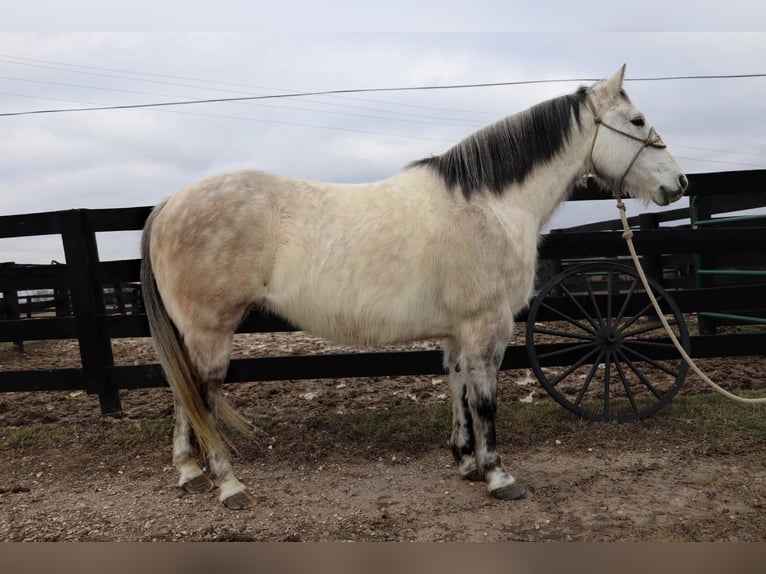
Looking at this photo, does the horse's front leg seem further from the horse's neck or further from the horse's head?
the horse's head

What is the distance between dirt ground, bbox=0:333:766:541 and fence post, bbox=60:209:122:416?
45 centimetres

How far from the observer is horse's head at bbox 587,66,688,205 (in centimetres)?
312

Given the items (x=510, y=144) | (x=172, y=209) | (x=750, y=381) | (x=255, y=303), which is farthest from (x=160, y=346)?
(x=750, y=381)

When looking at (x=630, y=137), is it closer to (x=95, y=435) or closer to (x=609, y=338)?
(x=609, y=338)

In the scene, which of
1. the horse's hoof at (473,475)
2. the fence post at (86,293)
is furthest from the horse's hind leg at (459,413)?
the fence post at (86,293)

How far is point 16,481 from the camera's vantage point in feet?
10.6

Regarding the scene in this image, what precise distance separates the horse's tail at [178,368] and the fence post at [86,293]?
1.15 m

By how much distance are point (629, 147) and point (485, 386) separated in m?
1.79

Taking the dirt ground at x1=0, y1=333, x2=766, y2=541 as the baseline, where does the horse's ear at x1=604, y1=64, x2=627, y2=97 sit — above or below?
above

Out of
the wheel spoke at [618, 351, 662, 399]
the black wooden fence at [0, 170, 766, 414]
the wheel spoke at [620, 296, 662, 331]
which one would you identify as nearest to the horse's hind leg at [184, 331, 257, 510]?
the black wooden fence at [0, 170, 766, 414]

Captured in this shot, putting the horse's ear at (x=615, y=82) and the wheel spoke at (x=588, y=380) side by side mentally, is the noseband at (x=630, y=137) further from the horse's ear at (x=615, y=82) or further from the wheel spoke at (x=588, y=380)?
the wheel spoke at (x=588, y=380)

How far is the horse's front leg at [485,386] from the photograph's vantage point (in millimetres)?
2861

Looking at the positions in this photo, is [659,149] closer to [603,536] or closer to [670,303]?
[670,303]

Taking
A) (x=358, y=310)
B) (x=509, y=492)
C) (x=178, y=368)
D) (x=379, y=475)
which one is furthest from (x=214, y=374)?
(x=509, y=492)
